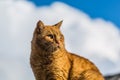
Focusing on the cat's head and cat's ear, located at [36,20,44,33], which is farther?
cat's ear, located at [36,20,44,33]

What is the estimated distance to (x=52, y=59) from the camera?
55.9 feet

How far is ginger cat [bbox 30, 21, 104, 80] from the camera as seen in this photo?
1681 centimetres

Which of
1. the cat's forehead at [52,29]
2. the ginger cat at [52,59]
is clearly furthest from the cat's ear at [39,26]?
the cat's forehead at [52,29]

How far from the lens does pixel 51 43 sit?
16.7 m

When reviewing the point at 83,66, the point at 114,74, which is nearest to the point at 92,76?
the point at 83,66

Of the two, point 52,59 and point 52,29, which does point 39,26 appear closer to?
point 52,29

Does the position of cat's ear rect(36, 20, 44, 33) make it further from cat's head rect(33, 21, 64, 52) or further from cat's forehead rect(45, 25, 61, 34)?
cat's forehead rect(45, 25, 61, 34)

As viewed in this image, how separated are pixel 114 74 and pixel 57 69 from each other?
745 cm

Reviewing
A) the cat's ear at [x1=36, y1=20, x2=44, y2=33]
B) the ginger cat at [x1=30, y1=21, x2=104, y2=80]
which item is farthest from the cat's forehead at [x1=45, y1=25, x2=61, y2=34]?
the cat's ear at [x1=36, y1=20, x2=44, y2=33]

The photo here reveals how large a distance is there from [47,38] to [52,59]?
0.68m

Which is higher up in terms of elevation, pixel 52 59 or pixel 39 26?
pixel 39 26

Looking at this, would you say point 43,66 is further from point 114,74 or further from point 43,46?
point 114,74

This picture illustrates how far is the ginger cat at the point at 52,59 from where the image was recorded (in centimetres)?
1681

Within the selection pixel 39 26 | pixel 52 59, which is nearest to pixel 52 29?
pixel 39 26
